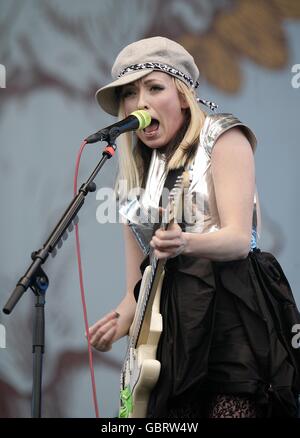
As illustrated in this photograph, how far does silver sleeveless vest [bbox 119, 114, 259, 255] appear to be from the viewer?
1962 millimetres

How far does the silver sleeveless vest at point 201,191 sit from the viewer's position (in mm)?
1962

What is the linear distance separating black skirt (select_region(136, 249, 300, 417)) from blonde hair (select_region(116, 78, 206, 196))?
0.95ft

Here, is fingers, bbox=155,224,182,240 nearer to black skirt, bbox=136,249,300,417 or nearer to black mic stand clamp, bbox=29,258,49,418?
black skirt, bbox=136,249,300,417

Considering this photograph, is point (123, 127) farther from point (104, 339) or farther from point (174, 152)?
point (104, 339)

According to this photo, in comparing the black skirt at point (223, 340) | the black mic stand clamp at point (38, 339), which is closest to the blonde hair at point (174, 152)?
the black skirt at point (223, 340)

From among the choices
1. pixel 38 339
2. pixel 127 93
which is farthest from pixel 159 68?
pixel 38 339

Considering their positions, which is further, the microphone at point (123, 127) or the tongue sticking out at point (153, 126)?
the tongue sticking out at point (153, 126)

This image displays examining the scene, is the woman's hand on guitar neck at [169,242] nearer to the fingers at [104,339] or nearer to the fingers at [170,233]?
the fingers at [170,233]

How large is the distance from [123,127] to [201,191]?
0.25 metres

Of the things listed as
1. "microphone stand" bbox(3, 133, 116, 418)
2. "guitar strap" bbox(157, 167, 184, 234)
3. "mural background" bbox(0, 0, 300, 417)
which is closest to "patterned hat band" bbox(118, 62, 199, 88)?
"guitar strap" bbox(157, 167, 184, 234)

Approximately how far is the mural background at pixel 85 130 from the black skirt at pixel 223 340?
3.62 feet

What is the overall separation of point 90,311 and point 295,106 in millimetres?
1124
